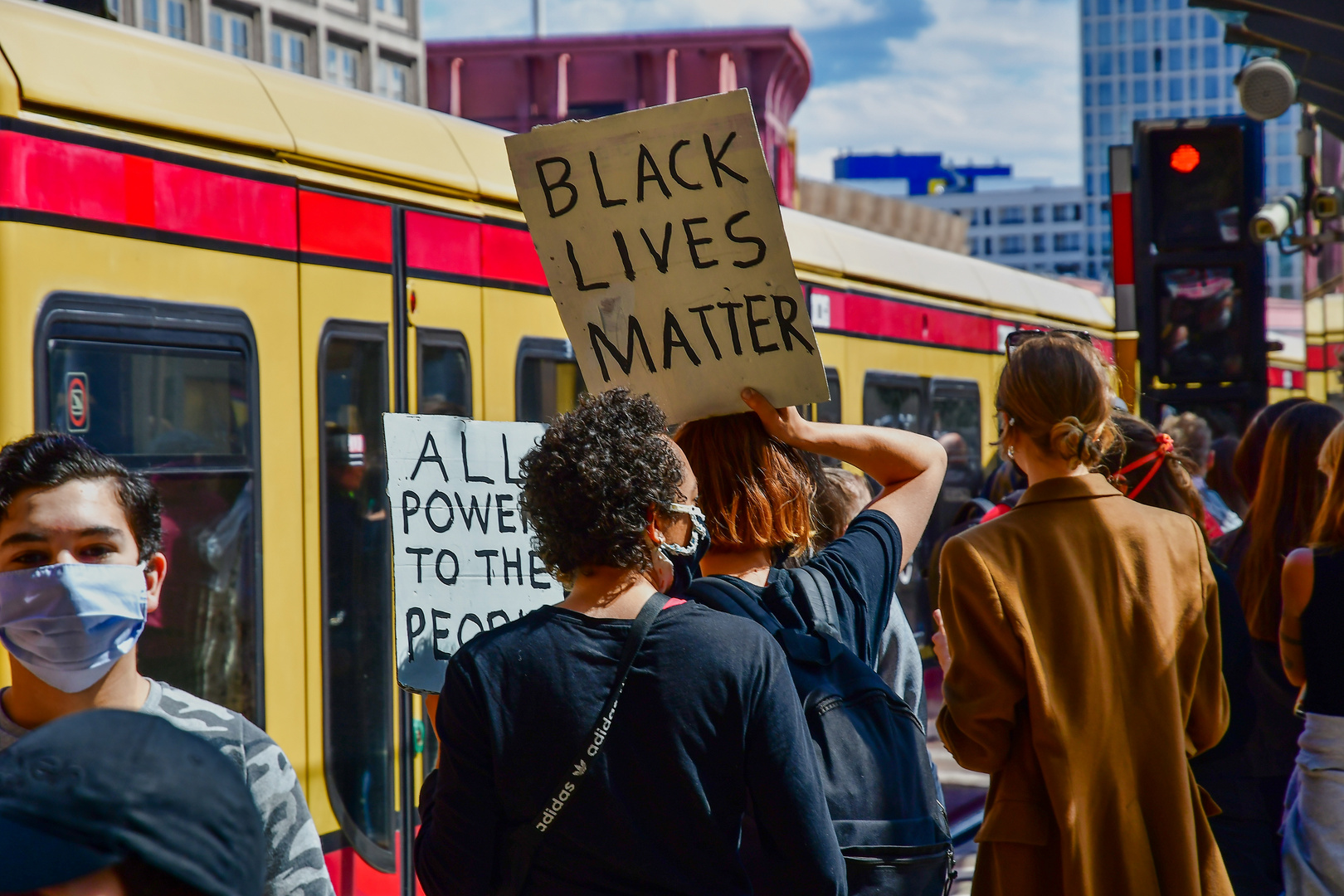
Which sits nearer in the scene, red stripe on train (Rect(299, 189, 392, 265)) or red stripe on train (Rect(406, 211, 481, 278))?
red stripe on train (Rect(299, 189, 392, 265))

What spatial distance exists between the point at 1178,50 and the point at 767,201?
138663 mm

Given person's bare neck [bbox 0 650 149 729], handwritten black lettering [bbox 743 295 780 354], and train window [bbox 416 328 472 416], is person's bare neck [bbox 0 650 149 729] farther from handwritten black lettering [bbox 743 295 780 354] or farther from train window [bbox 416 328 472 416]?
train window [bbox 416 328 472 416]

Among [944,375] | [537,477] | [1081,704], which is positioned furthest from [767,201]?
[944,375]

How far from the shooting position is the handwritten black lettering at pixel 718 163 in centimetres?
252

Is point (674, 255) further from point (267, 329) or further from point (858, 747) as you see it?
point (267, 329)

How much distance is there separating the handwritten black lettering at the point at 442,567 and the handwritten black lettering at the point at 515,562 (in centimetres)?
12

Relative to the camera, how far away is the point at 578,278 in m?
2.74

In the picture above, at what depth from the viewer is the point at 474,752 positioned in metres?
1.95

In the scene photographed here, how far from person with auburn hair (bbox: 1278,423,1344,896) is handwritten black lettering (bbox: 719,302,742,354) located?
167 cm

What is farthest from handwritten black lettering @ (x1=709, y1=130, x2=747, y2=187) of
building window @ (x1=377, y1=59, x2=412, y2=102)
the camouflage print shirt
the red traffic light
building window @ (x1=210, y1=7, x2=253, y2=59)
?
building window @ (x1=377, y1=59, x2=412, y2=102)

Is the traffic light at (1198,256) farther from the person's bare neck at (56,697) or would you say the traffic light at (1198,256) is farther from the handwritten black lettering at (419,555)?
the person's bare neck at (56,697)

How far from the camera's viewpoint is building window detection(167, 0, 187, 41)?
142 feet

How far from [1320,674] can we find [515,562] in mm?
1983

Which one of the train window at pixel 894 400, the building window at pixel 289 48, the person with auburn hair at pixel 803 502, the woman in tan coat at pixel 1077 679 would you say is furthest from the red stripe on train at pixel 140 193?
the building window at pixel 289 48
